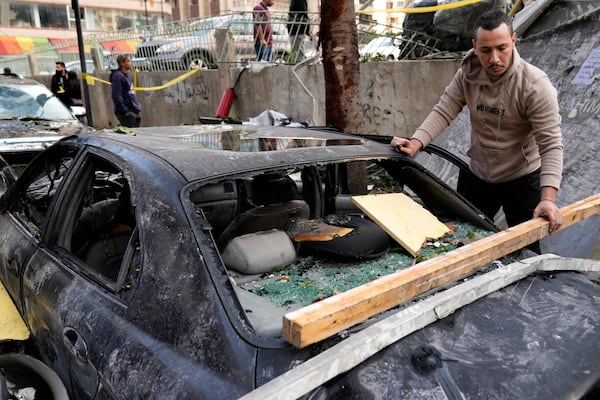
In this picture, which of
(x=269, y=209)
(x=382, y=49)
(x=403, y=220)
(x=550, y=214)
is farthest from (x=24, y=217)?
(x=382, y=49)

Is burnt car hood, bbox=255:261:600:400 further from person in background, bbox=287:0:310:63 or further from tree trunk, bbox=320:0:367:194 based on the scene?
person in background, bbox=287:0:310:63

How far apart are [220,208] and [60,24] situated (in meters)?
39.2

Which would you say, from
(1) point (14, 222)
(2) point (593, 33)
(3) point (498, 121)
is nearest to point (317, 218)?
(3) point (498, 121)

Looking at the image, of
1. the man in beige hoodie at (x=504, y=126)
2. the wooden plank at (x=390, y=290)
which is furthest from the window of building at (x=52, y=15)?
the wooden plank at (x=390, y=290)

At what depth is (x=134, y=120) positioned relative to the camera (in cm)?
876

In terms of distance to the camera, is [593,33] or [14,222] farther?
[593,33]

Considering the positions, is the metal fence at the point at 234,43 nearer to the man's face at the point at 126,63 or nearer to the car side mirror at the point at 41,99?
the man's face at the point at 126,63

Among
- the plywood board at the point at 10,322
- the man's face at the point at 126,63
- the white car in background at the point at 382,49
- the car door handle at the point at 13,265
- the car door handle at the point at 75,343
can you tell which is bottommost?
the plywood board at the point at 10,322

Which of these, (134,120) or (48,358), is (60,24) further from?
(48,358)

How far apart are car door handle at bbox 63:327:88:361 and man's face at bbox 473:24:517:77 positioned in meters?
2.36

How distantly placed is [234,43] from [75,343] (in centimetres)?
788

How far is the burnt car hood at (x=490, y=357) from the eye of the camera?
1274 millimetres

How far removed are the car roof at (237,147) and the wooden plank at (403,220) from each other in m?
0.22

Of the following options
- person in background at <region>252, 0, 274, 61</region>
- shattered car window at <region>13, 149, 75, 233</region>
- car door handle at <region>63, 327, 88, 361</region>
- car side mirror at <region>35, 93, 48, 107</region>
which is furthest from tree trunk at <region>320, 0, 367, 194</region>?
car side mirror at <region>35, 93, 48, 107</region>
